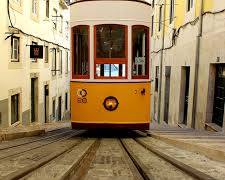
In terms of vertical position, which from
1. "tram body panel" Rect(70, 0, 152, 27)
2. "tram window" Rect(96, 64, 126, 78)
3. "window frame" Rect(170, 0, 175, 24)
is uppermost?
"window frame" Rect(170, 0, 175, 24)

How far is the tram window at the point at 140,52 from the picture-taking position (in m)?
8.08

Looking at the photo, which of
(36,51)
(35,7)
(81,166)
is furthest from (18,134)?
(35,7)

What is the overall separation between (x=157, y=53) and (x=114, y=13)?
13.3 metres

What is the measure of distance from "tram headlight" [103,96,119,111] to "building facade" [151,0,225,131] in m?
2.91

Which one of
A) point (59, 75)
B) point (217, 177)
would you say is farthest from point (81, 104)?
point (59, 75)

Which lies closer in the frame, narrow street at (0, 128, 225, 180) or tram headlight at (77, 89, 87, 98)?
narrow street at (0, 128, 225, 180)

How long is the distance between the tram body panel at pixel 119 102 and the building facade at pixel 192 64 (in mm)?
2364

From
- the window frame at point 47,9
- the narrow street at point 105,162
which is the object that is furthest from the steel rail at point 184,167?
the window frame at point 47,9

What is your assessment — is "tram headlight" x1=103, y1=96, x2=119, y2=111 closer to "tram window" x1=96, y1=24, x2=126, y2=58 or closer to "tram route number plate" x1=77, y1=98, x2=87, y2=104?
"tram route number plate" x1=77, y1=98, x2=87, y2=104

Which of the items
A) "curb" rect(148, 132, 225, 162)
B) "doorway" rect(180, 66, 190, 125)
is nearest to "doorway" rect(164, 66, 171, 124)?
"doorway" rect(180, 66, 190, 125)

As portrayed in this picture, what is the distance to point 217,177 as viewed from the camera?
3980 mm

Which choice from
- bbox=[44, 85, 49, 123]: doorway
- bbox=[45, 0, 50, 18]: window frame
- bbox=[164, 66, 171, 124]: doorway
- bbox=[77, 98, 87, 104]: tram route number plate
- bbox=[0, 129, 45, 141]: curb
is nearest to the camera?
bbox=[0, 129, 45, 141]: curb

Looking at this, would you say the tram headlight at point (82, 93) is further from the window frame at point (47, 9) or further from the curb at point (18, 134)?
the window frame at point (47, 9)

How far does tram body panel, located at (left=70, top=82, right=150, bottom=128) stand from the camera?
802cm
